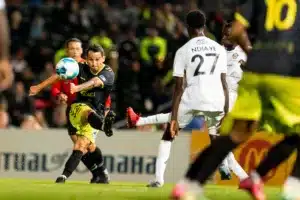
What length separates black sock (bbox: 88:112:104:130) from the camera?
15461 mm

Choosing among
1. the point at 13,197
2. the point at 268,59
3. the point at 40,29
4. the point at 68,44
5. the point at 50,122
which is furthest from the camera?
the point at 40,29

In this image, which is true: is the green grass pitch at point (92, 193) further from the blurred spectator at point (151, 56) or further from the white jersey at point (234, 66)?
the blurred spectator at point (151, 56)

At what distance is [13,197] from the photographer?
11953 millimetres

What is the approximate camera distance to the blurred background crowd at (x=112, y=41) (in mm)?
22562

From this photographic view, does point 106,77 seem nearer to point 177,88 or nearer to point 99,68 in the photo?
point 99,68

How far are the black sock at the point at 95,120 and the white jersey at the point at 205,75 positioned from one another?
135 cm

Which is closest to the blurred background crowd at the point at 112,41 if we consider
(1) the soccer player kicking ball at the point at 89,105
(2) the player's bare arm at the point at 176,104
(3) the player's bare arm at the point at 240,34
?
(1) the soccer player kicking ball at the point at 89,105

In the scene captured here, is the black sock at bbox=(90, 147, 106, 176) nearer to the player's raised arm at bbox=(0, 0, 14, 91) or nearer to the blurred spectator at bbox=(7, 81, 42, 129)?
the blurred spectator at bbox=(7, 81, 42, 129)

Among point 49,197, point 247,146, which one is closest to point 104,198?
point 49,197

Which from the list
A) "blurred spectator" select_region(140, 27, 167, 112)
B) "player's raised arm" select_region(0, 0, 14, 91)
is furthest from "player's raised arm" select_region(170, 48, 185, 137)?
"blurred spectator" select_region(140, 27, 167, 112)

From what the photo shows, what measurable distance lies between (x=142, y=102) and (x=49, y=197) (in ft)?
37.1

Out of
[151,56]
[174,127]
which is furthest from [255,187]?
[151,56]

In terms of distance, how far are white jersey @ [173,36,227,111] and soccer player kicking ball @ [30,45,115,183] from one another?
1.49 meters

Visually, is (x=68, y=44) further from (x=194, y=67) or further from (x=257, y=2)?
(x=257, y=2)
